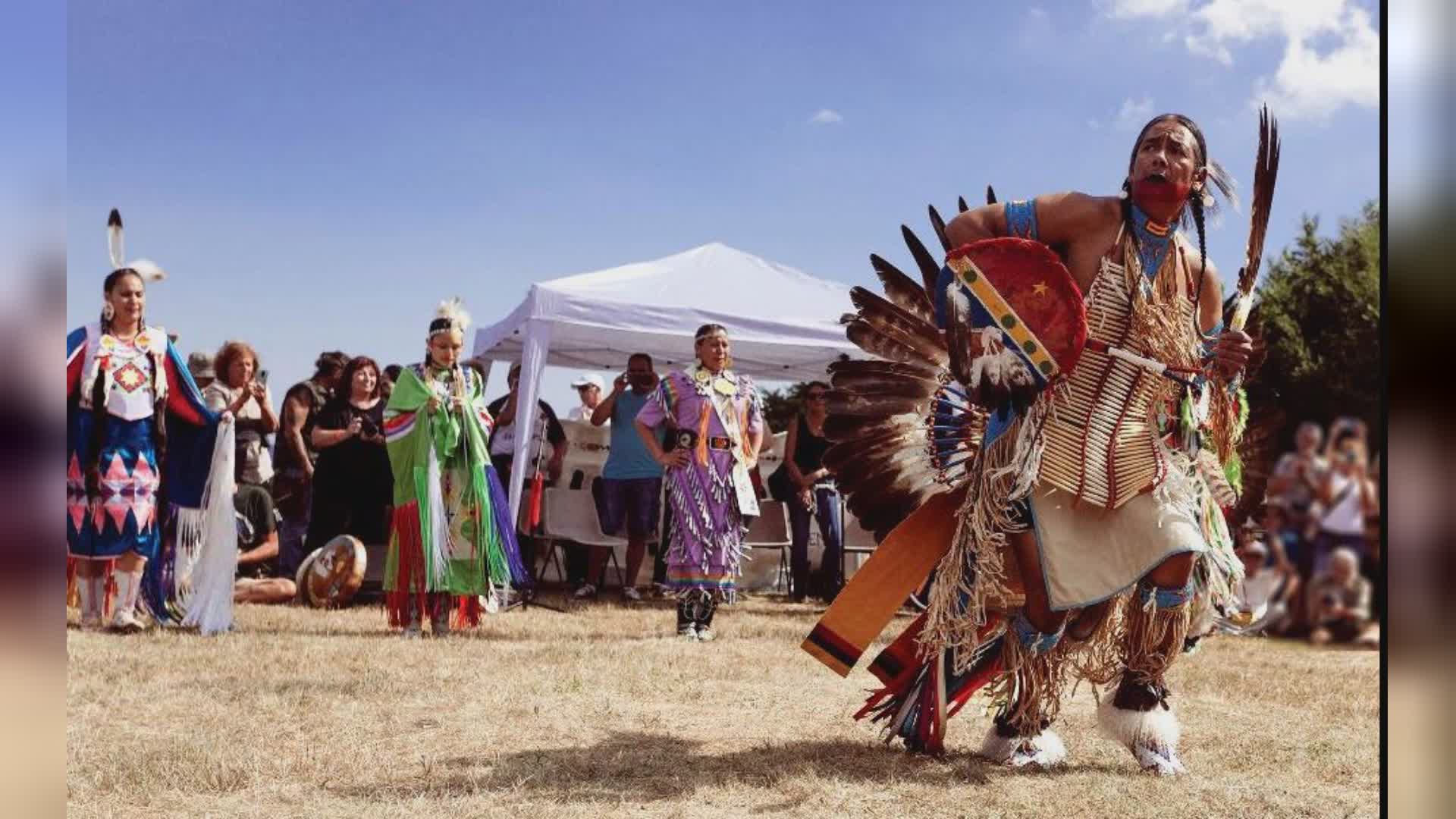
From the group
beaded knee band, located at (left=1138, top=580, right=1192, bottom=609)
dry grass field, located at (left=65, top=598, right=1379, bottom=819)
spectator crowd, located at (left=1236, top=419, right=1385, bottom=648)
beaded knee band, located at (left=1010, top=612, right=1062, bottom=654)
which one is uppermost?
spectator crowd, located at (left=1236, top=419, right=1385, bottom=648)

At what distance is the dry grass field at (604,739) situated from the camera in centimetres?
301

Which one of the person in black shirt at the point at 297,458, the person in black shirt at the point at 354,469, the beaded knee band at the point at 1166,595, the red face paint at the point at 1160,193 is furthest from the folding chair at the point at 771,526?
the red face paint at the point at 1160,193

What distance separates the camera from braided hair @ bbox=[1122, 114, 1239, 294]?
3.24m

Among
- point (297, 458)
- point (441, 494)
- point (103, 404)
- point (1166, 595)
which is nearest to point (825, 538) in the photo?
point (441, 494)

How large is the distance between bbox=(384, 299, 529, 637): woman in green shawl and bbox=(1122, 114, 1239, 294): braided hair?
380 centimetres

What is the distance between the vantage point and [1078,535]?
3188 mm

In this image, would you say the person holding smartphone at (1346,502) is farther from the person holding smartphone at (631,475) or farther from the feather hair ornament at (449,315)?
the person holding smartphone at (631,475)

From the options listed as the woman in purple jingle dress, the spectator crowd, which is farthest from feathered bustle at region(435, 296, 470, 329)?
the spectator crowd

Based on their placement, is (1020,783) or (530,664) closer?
(1020,783)

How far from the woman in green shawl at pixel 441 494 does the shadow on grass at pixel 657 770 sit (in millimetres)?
2789

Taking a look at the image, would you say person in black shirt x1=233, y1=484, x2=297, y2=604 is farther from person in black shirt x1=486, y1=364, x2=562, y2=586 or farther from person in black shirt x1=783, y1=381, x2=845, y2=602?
person in black shirt x1=783, y1=381, x2=845, y2=602
